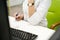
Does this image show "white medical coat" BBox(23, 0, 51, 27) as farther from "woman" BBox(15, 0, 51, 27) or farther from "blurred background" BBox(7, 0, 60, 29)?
"blurred background" BBox(7, 0, 60, 29)

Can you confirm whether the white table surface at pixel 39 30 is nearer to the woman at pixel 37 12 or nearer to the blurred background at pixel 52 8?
the woman at pixel 37 12

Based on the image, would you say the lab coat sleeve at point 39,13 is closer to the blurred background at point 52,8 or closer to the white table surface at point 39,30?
the white table surface at point 39,30

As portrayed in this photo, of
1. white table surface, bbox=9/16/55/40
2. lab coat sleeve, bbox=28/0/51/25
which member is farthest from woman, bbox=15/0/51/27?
white table surface, bbox=9/16/55/40

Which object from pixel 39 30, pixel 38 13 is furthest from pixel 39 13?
pixel 39 30

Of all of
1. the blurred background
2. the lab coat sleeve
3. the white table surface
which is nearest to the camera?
the white table surface

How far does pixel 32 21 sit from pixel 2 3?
3.23 feet

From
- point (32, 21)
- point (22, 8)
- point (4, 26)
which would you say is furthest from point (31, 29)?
point (4, 26)

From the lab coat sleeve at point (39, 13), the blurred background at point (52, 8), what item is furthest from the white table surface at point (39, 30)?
the blurred background at point (52, 8)

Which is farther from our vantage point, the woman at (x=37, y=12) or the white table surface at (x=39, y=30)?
the woman at (x=37, y=12)

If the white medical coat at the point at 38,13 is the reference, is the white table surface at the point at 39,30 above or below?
below

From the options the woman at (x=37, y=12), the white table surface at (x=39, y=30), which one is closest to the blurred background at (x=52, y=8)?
the woman at (x=37, y=12)

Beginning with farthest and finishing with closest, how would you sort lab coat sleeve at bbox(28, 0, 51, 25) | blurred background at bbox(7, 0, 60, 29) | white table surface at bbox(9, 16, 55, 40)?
blurred background at bbox(7, 0, 60, 29)
lab coat sleeve at bbox(28, 0, 51, 25)
white table surface at bbox(9, 16, 55, 40)

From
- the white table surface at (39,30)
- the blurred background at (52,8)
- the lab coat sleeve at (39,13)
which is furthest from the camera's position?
the blurred background at (52,8)

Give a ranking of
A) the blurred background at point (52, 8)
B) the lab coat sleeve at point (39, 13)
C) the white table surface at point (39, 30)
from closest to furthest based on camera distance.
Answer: the white table surface at point (39, 30) → the lab coat sleeve at point (39, 13) → the blurred background at point (52, 8)
